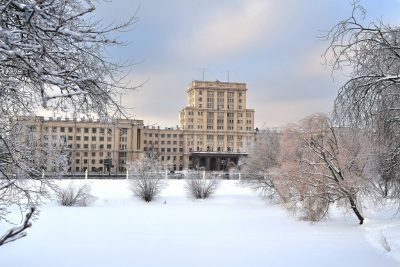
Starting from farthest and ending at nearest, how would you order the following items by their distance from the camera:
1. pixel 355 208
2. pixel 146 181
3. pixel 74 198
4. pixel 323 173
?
pixel 146 181
pixel 74 198
pixel 323 173
pixel 355 208

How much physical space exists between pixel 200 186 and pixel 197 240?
22222mm

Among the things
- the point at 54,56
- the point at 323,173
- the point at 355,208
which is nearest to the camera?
the point at 54,56

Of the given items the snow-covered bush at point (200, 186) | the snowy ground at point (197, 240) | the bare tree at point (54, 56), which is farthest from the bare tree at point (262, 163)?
the bare tree at point (54, 56)

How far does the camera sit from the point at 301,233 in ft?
67.6

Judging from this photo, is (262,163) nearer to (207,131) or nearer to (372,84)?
(372,84)

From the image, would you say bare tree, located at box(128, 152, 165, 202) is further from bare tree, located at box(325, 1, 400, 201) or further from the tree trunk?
bare tree, located at box(325, 1, 400, 201)

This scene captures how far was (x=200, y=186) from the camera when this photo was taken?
40.8 metres

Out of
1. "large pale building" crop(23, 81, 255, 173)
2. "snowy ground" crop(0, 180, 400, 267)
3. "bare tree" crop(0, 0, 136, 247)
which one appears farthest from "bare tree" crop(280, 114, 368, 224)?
"large pale building" crop(23, 81, 255, 173)

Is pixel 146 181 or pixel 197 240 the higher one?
pixel 146 181

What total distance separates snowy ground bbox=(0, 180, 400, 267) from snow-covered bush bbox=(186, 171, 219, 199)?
922cm

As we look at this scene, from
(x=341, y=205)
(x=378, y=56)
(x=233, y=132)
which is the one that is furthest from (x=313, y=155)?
(x=233, y=132)

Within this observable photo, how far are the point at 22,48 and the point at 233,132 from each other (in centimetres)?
12904

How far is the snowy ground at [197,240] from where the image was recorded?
1459 centimetres

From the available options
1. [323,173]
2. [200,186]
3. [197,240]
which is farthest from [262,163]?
[197,240]
